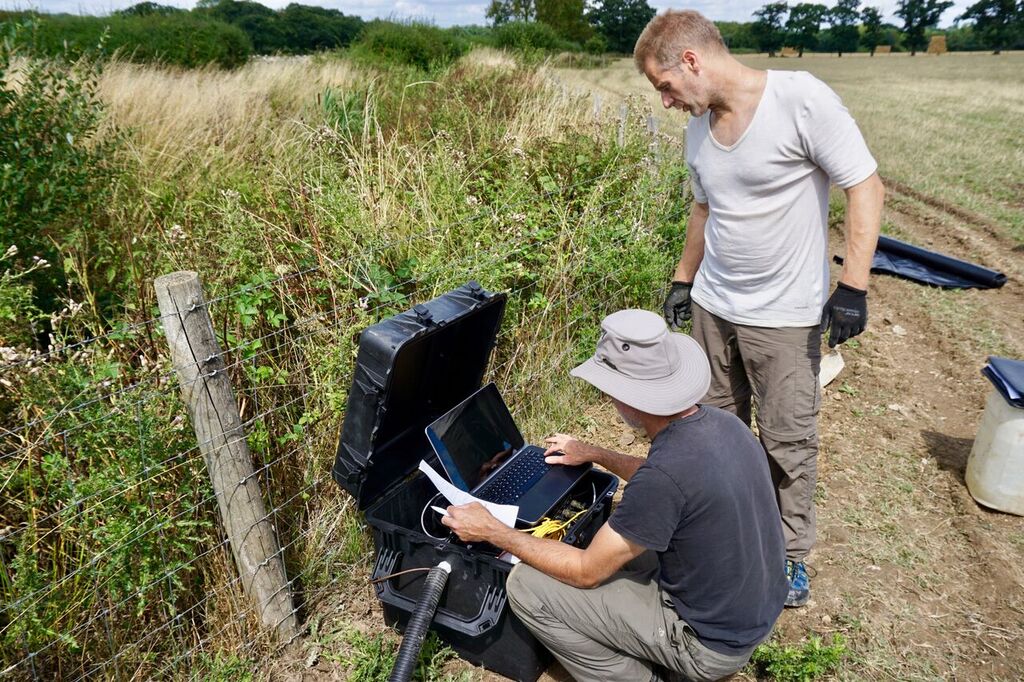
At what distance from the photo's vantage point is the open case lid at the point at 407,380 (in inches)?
98.3

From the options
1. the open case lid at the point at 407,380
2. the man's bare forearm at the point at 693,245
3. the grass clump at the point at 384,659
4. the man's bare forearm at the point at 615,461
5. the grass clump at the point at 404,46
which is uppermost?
the grass clump at the point at 404,46

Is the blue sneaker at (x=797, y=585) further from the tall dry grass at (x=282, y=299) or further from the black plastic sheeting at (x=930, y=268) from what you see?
the black plastic sheeting at (x=930, y=268)

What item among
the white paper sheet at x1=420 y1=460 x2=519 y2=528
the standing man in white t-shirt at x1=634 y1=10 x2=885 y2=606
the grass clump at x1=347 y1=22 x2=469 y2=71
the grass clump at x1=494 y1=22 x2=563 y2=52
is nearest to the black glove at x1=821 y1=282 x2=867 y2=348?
the standing man in white t-shirt at x1=634 y1=10 x2=885 y2=606

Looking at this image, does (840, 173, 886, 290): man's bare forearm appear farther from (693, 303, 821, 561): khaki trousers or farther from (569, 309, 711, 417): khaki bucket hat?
(569, 309, 711, 417): khaki bucket hat

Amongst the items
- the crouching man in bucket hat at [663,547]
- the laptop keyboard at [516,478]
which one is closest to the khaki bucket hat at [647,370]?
the crouching man in bucket hat at [663,547]

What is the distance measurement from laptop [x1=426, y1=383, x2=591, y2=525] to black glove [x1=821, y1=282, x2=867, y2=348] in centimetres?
114

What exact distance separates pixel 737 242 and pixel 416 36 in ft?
45.4

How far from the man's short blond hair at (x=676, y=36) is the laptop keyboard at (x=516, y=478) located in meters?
1.69

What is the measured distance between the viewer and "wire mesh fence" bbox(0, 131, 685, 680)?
2498 millimetres

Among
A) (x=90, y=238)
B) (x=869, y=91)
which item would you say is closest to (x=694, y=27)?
(x=90, y=238)

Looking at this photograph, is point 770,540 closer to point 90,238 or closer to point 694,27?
point 694,27

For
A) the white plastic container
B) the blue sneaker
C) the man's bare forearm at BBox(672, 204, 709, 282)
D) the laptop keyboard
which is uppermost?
the man's bare forearm at BBox(672, 204, 709, 282)

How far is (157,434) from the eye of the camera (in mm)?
2641

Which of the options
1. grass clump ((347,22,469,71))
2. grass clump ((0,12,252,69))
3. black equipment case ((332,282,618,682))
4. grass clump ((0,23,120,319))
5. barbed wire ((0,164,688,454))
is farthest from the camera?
grass clump ((347,22,469,71))
